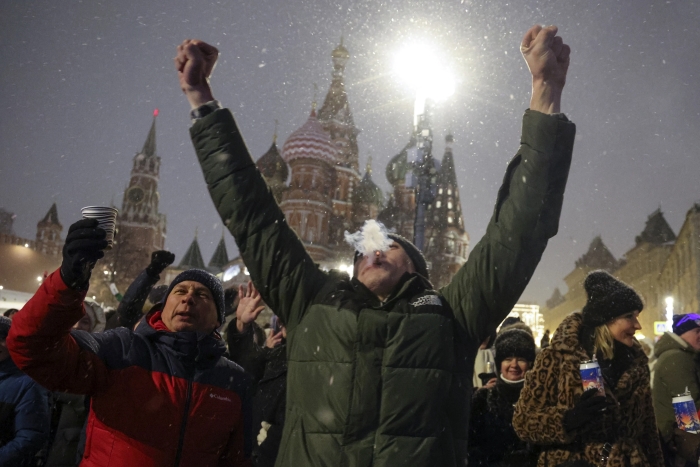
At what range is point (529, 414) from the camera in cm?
309

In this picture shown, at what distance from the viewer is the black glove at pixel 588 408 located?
9.09 feet

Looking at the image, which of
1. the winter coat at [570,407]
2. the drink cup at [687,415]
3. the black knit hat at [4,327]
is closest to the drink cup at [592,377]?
the winter coat at [570,407]

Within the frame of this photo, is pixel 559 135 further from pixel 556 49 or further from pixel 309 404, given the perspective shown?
pixel 309 404

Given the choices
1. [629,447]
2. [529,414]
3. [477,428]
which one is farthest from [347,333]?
[477,428]

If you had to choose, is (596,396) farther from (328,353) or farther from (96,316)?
(96,316)

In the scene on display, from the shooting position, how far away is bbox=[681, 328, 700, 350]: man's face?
13.9 feet

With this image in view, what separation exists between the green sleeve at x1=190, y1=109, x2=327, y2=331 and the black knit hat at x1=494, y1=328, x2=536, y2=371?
2251mm

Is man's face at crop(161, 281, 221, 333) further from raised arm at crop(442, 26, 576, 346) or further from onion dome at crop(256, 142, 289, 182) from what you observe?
onion dome at crop(256, 142, 289, 182)

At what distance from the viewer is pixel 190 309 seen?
104 inches

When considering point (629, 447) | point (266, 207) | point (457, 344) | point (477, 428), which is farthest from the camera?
point (477, 428)

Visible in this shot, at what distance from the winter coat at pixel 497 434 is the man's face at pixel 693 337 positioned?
1437 millimetres

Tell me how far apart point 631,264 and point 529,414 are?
67.2m

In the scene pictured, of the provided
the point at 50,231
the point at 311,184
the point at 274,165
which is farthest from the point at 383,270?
the point at 50,231

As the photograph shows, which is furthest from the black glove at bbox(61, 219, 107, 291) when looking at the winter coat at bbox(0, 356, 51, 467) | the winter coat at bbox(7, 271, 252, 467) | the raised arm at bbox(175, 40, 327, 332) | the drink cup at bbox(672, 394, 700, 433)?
the drink cup at bbox(672, 394, 700, 433)
